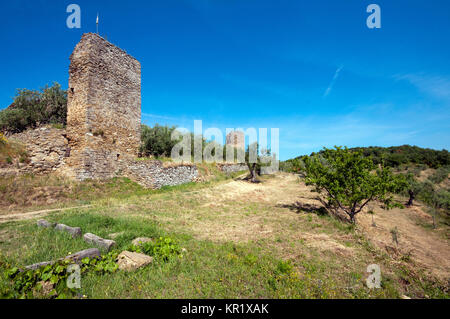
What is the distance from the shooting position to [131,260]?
4129mm

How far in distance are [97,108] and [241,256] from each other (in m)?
14.1

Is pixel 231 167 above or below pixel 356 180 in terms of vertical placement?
above

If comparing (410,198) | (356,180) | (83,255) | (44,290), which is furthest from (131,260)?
(410,198)

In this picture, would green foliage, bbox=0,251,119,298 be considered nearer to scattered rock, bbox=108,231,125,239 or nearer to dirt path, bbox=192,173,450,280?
scattered rock, bbox=108,231,125,239

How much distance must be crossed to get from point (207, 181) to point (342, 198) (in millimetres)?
13266

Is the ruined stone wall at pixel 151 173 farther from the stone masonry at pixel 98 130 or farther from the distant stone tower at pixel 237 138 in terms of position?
the distant stone tower at pixel 237 138

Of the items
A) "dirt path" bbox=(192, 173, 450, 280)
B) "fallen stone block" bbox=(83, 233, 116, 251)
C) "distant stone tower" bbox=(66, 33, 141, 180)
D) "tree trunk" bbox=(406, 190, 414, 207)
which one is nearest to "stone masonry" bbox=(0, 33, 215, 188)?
"distant stone tower" bbox=(66, 33, 141, 180)

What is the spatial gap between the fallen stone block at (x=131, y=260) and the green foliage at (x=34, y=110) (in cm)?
1910

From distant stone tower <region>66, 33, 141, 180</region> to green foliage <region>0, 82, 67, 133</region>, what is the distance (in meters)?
6.10

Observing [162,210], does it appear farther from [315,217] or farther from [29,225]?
[315,217]

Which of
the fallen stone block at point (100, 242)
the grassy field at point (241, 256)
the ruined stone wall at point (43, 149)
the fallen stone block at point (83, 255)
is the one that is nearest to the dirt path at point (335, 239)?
the grassy field at point (241, 256)

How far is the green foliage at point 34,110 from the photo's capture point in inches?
649

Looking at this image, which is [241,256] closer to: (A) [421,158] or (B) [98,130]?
(B) [98,130]
